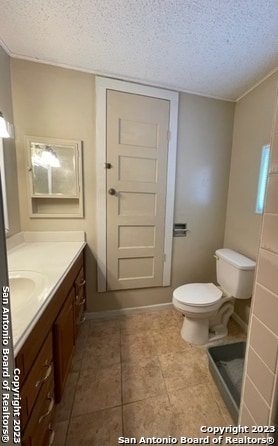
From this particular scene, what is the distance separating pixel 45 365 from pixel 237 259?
1.58 m

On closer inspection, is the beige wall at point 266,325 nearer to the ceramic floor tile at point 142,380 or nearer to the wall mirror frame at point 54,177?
the ceramic floor tile at point 142,380

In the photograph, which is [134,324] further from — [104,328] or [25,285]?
[25,285]

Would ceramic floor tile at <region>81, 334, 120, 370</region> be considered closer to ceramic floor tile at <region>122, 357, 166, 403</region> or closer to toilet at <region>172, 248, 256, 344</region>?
ceramic floor tile at <region>122, 357, 166, 403</region>

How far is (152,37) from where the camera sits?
1237mm

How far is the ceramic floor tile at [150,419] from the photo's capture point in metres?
1.04

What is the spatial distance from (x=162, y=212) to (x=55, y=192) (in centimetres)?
102

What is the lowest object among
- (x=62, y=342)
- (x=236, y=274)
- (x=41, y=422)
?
(x=41, y=422)

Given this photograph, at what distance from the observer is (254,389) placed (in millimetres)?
613

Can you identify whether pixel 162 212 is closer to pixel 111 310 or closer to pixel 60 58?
pixel 111 310

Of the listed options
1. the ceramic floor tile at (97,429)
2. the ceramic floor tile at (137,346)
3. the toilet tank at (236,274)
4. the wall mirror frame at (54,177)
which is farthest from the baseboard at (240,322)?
the wall mirror frame at (54,177)

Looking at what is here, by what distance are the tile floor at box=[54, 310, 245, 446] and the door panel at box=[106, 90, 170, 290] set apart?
511mm

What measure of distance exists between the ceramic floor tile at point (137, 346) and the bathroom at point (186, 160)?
1.12 ft

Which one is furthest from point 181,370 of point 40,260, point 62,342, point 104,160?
point 104,160

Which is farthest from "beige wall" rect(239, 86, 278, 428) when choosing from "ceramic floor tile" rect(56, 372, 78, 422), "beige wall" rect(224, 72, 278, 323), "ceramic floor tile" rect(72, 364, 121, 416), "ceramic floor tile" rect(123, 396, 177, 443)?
"beige wall" rect(224, 72, 278, 323)
